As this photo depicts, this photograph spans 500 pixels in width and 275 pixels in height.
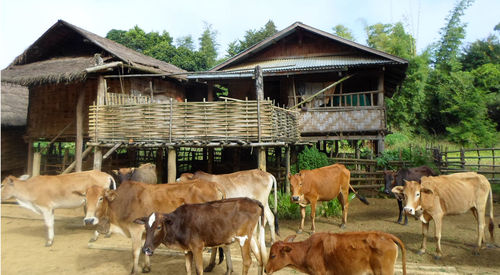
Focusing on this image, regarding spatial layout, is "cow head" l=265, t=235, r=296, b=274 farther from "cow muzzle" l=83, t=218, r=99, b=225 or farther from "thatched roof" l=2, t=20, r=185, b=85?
"thatched roof" l=2, t=20, r=185, b=85

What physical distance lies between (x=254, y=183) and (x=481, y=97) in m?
26.2

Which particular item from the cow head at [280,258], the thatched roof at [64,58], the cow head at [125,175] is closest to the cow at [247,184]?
the cow head at [125,175]

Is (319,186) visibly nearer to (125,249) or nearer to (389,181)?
(389,181)

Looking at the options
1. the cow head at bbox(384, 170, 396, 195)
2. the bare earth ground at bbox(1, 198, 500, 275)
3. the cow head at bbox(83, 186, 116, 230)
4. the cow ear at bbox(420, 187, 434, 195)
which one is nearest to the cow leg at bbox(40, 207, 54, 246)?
the bare earth ground at bbox(1, 198, 500, 275)

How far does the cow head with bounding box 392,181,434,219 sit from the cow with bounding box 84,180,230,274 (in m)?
3.65

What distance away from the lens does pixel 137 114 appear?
9883mm

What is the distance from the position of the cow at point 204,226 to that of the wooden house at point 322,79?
23.7 feet

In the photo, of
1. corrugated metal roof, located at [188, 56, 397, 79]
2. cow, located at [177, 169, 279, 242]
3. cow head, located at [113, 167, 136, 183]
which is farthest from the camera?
corrugated metal roof, located at [188, 56, 397, 79]

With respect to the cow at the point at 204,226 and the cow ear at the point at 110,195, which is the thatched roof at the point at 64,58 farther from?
the cow at the point at 204,226

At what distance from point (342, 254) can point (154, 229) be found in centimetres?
259

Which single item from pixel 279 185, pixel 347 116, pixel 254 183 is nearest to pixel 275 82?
pixel 347 116

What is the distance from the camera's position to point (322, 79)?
14516 millimetres

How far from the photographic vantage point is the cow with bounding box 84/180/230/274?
5.90 meters

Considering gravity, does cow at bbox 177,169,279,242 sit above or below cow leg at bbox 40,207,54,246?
above
